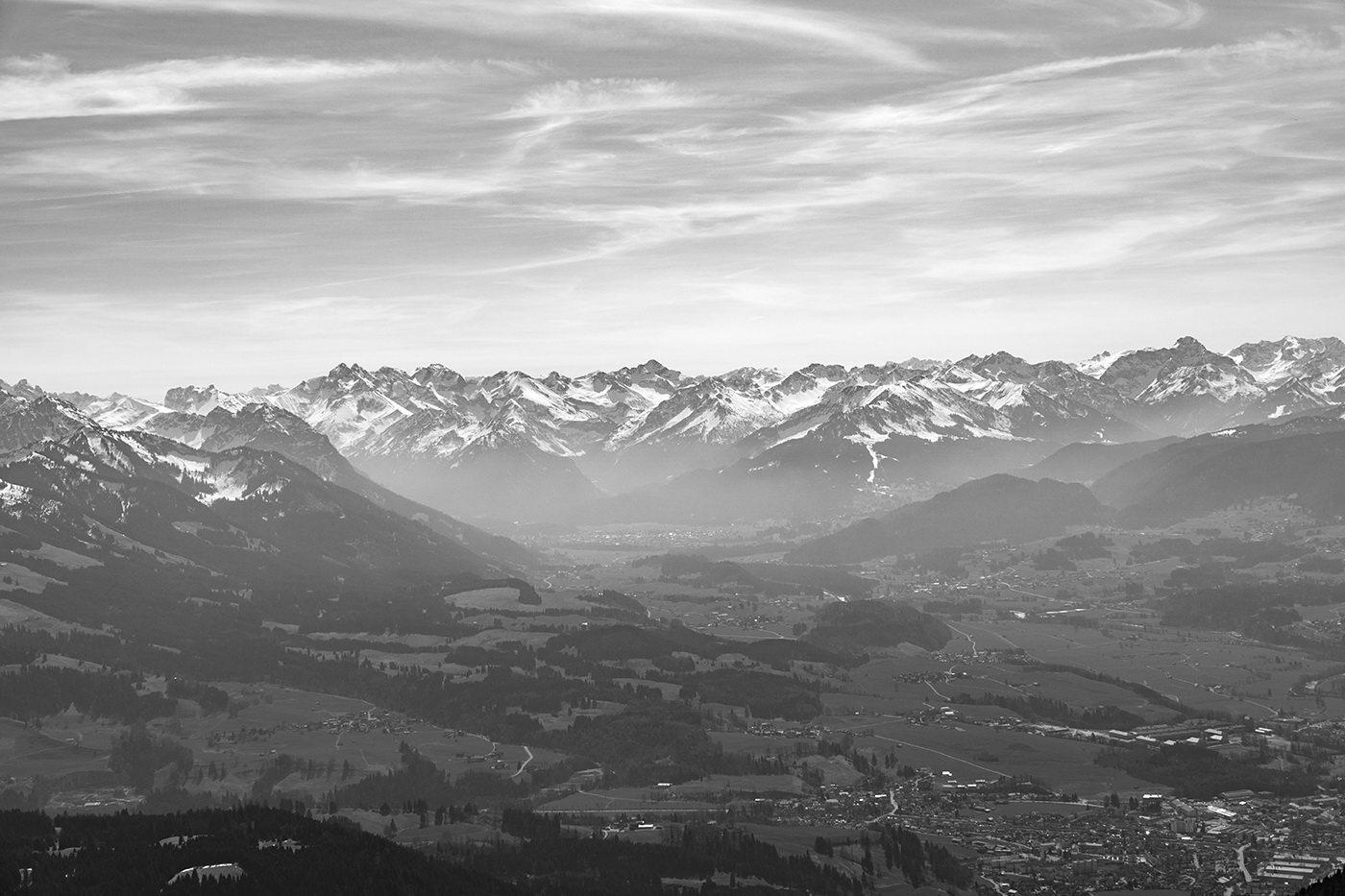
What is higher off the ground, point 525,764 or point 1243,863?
point 525,764

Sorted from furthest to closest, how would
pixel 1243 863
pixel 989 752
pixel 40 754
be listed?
pixel 40 754
pixel 989 752
pixel 1243 863

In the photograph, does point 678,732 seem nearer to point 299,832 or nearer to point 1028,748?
point 1028,748

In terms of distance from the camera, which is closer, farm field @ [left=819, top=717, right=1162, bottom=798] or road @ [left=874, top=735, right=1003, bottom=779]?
farm field @ [left=819, top=717, right=1162, bottom=798]

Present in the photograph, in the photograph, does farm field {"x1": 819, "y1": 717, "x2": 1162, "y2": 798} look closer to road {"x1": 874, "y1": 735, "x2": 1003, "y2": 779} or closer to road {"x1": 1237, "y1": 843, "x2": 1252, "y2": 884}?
road {"x1": 874, "y1": 735, "x2": 1003, "y2": 779}

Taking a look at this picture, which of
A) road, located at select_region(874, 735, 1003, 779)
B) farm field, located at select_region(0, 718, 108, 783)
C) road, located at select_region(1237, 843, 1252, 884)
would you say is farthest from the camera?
farm field, located at select_region(0, 718, 108, 783)

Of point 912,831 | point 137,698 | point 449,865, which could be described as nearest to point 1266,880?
point 912,831

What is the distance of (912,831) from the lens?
140m

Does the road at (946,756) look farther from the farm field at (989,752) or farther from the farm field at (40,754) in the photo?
the farm field at (40,754)

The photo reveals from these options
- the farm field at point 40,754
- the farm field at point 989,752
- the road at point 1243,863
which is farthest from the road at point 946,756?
the farm field at point 40,754

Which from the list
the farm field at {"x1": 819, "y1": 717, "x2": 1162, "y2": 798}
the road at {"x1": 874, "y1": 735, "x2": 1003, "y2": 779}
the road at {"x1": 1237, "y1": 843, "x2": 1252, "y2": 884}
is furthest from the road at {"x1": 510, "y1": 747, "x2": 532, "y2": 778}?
the road at {"x1": 1237, "y1": 843, "x2": 1252, "y2": 884}

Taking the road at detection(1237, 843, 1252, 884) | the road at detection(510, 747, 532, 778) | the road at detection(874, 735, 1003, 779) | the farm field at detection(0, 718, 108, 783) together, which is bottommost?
the road at detection(1237, 843, 1252, 884)

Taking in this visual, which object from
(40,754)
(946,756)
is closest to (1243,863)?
(946,756)

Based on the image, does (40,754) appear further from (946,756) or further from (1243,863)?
(1243,863)

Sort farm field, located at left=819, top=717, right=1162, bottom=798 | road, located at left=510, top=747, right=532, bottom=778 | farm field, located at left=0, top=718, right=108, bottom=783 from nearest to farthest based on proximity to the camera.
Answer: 1. farm field, located at left=819, top=717, right=1162, bottom=798
2. farm field, located at left=0, top=718, right=108, bottom=783
3. road, located at left=510, top=747, right=532, bottom=778
